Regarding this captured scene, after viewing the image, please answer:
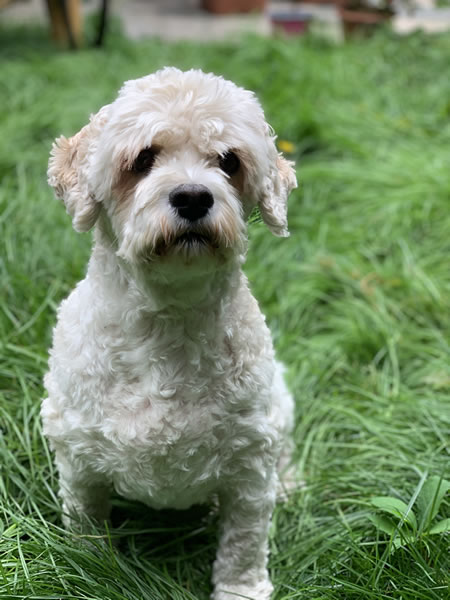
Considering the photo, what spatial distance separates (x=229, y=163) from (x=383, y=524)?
115cm

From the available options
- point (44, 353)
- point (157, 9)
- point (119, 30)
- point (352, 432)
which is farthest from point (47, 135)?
point (157, 9)

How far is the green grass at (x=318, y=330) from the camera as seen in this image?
2.10m

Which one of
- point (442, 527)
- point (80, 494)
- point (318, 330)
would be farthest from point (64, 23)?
point (442, 527)

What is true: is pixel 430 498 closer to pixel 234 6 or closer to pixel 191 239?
pixel 191 239

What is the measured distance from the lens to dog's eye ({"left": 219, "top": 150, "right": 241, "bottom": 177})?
176 centimetres

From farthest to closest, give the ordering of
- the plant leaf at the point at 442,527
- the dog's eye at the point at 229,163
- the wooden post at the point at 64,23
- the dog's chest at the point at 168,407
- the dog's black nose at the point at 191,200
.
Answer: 1. the wooden post at the point at 64,23
2. the plant leaf at the point at 442,527
3. the dog's chest at the point at 168,407
4. the dog's eye at the point at 229,163
5. the dog's black nose at the point at 191,200

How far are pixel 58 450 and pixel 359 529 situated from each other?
0.99 metres

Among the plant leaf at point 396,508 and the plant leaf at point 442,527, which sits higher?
the plant leaf at point 442,527

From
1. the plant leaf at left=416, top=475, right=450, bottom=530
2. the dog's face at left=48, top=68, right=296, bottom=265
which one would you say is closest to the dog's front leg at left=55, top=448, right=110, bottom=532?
the dog's face at left=48, top=68, right=296, bottom=265

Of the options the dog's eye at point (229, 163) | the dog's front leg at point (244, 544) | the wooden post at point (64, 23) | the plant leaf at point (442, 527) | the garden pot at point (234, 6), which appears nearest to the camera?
the dog's eye at point (229, 163)

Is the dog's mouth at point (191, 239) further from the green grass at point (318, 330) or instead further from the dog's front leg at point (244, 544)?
the green grass at point (318, 330)

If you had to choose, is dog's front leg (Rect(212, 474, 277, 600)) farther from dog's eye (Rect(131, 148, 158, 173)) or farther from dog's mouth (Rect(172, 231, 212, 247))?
dog's eye (Rect(131, 148, 158, 173))

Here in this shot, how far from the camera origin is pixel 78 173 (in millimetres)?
1860

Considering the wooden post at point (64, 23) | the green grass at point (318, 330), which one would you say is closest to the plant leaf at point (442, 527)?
the green grass at point (318, 330)
